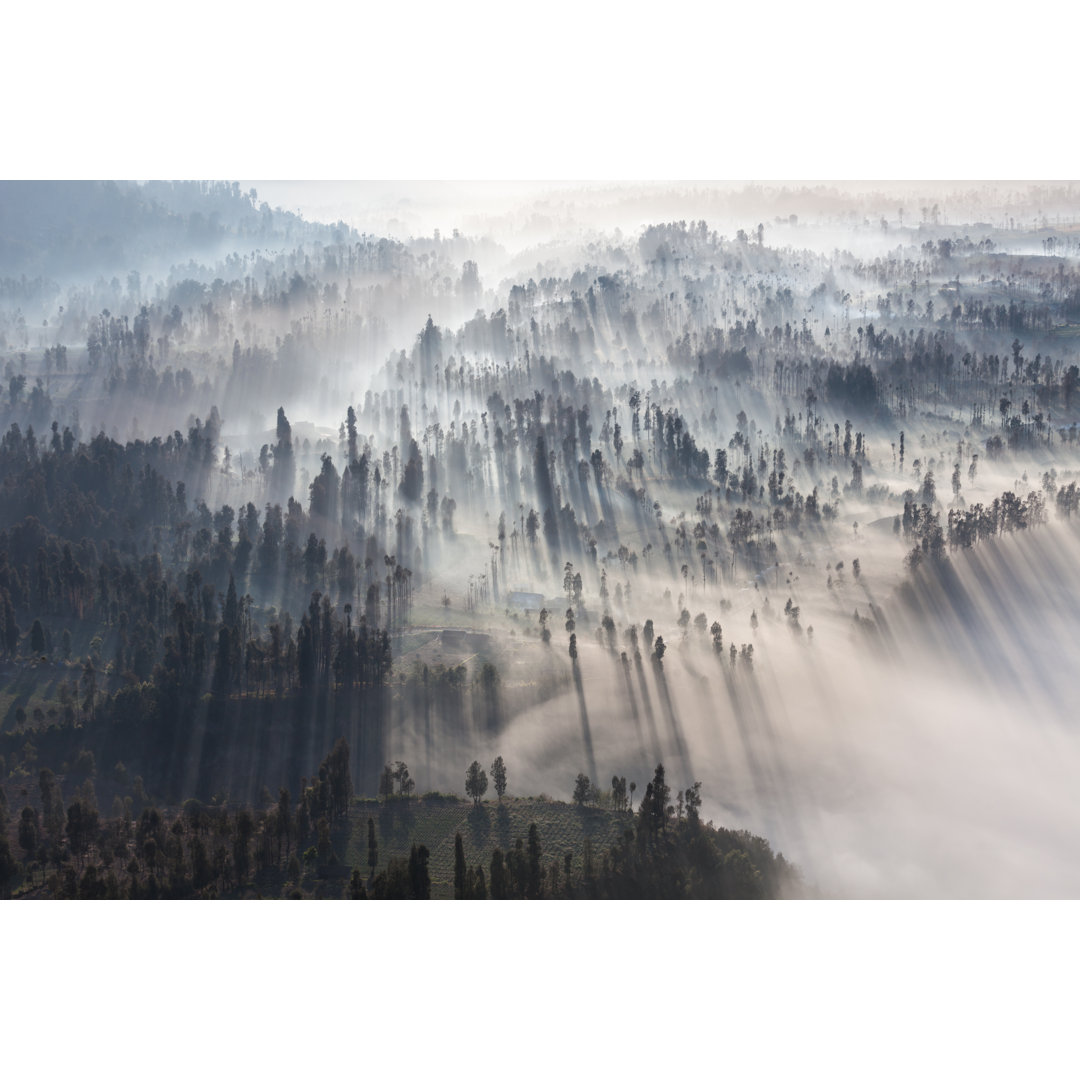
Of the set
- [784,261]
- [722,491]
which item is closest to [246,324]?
[784,261]

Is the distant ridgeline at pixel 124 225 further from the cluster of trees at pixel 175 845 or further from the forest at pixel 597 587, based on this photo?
the cluster of trees at pixel 175 845

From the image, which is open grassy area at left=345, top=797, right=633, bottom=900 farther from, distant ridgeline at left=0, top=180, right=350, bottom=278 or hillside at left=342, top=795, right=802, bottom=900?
distant ridgeline at left=0, top=180, right=350, bottom=278

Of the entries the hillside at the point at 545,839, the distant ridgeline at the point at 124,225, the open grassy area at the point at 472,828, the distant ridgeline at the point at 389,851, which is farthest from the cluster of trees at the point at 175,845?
the distant ridgeline at the point at 124,225

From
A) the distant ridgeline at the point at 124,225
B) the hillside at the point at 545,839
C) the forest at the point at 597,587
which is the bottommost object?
the hillside at the point at 545,839

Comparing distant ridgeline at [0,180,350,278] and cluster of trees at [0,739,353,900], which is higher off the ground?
distant ridgeline at [0,180,350,278]

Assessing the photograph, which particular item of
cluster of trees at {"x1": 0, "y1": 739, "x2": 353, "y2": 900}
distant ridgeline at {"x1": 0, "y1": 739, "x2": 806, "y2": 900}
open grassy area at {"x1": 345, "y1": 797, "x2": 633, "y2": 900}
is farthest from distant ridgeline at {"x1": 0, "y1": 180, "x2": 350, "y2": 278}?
open grassy area at {"x1": 345, "y1": 797, "x2": 633, "y2": 900}

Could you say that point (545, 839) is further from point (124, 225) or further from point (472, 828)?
point (124, 225)
